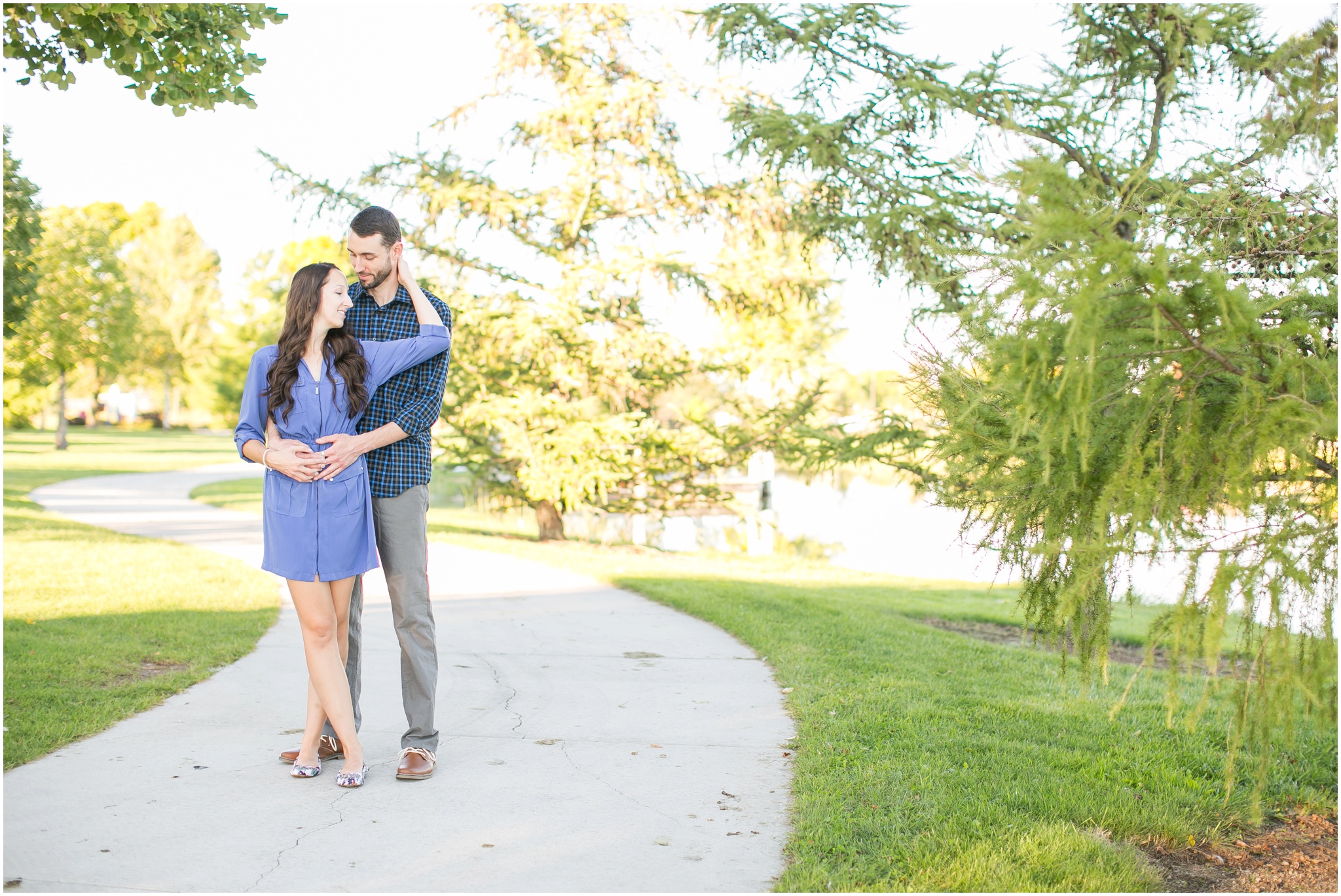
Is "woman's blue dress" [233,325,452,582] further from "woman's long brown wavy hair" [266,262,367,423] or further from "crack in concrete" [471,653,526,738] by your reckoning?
"crack in concrete" [471,653,526,738]

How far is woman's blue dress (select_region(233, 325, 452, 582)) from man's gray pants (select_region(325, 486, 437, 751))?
0.39 ft

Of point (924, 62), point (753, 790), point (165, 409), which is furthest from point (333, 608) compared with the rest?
point (165, 409)


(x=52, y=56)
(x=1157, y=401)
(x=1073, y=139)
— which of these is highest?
(x=1073, y=139)

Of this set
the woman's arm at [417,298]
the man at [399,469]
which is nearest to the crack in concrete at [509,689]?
the man at [399,469]

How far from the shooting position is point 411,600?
4195 millimetres

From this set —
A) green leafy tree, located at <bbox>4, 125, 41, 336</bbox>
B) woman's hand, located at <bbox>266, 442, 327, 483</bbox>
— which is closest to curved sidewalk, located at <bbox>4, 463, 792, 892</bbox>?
woman's hand, located at <bbox>266, 442, 327, 483</bbox>

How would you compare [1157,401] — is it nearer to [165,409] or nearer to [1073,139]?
[1073,139]

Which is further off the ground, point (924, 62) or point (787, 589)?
point (924, 62)

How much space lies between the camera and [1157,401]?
3076 mm

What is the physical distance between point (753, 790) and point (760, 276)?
1000 cm

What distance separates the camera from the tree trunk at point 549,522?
1484 centimetres

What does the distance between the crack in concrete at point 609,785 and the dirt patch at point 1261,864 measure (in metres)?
Answer: 1.63

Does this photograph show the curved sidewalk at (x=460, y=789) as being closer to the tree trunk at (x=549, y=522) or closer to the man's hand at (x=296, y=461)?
the man's hand at (x=296, y=461)

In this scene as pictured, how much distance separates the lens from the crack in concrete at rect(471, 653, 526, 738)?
4.83m
